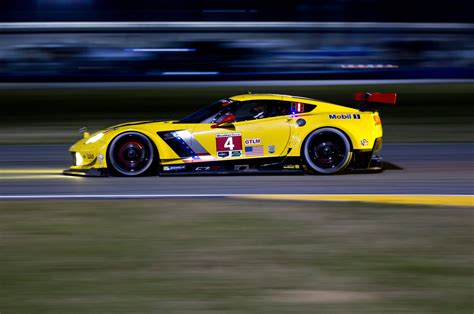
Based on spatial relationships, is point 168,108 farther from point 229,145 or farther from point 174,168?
point 229,145

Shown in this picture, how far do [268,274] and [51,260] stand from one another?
5.77 ft

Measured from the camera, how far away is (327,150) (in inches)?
399

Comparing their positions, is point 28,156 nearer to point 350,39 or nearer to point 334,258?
point 334,258

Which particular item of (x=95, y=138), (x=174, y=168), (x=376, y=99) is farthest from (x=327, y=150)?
(x=95, y=138)

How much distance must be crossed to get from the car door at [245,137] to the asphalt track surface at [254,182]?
39cm

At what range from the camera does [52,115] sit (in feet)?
66.5

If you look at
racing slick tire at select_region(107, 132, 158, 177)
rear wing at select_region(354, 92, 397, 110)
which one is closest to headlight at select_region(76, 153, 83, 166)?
racing slick tire at select_region(107, 132, 158, 177)

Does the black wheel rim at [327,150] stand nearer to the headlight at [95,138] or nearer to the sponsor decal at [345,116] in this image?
the sponsor decal at [345,116]

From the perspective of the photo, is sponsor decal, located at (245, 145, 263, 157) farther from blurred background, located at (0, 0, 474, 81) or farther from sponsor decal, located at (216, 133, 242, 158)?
blurred background, located at (0, 0, 474, 81)

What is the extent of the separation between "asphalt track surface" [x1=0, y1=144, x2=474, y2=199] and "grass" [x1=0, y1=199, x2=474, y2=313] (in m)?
1.05

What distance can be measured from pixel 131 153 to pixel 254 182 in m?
1.77

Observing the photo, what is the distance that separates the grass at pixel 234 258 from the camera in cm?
472
